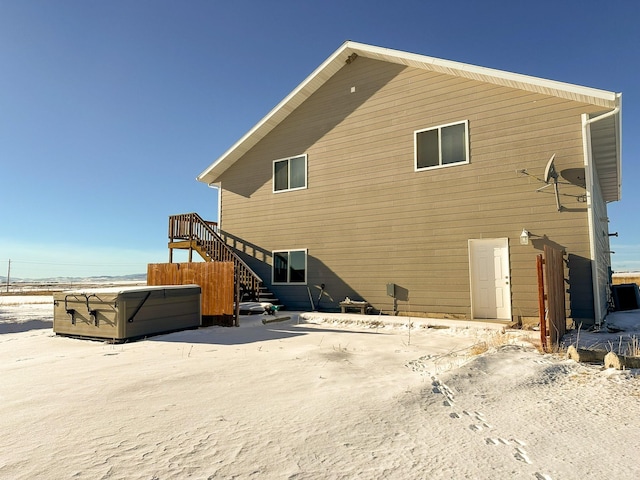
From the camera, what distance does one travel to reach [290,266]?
13.7 m

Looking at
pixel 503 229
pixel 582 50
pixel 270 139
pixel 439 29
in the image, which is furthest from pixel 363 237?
pixel 582 50

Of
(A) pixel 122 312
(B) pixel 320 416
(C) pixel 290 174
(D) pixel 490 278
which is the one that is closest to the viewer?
(B) pixel 320 416

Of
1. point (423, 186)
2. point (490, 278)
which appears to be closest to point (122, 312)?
point (423, 186)

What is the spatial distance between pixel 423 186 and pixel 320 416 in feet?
29.7

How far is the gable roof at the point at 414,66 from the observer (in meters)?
9.32

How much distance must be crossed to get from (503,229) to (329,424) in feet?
27.9

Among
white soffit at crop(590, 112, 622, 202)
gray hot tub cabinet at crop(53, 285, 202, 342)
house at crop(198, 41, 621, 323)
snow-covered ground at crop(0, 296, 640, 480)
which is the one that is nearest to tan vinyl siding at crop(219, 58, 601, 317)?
house at crop(198, 41, 621, 323)

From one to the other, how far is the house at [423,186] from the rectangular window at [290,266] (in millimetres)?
50

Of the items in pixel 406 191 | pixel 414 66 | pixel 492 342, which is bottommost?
pixel 492 342

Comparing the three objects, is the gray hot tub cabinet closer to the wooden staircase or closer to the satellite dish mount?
the wooden staircase

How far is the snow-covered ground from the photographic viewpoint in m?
2.60

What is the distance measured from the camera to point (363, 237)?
1239 centimetres

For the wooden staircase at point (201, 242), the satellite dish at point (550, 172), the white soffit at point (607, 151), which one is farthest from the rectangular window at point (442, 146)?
the wooden staircase at point (201, 242)

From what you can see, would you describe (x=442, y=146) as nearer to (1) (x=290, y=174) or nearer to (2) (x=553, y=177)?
(2) (x=553, y=177)
